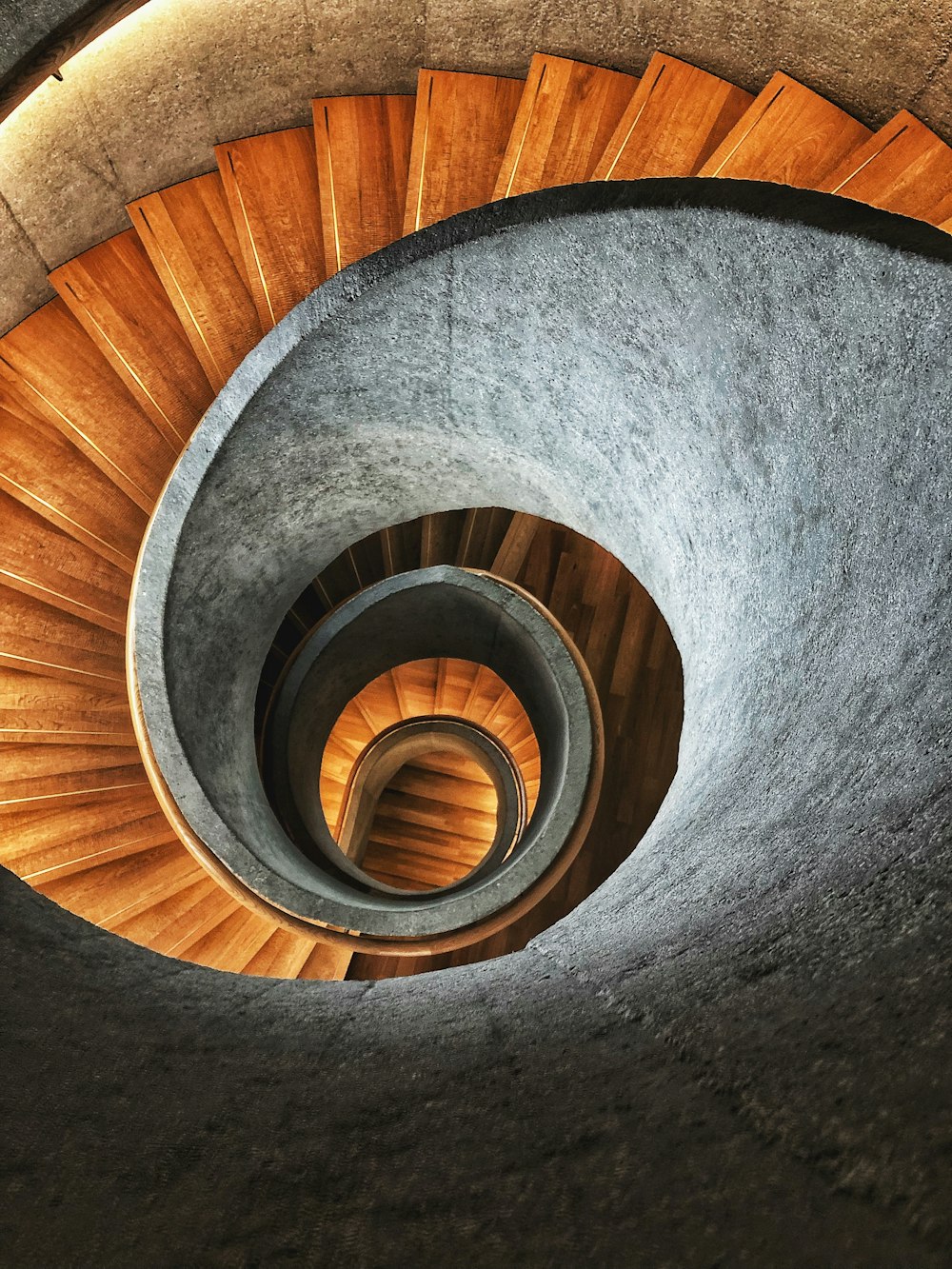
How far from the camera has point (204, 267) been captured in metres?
4.40

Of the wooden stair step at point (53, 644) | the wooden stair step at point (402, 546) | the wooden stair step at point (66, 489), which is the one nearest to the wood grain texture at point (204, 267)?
the wooden stair step at point (66, 489)

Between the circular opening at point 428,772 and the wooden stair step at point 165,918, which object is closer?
the wooden stair step at point 165,918

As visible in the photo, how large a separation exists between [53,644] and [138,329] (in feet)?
6.03

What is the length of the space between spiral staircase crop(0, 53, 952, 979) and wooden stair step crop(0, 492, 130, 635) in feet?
0.04

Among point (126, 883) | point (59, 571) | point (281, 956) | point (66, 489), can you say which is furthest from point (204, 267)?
point (281, 956)

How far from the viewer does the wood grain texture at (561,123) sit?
3.78 metres

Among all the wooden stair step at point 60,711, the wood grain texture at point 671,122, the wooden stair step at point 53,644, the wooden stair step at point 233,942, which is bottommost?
the wooden stair step at point 233,942

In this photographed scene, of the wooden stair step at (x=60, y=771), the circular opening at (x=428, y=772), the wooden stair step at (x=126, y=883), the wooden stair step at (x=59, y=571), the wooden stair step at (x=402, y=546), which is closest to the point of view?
the wooden stair step at (x=59, y=571)

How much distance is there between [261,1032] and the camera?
4.14ft

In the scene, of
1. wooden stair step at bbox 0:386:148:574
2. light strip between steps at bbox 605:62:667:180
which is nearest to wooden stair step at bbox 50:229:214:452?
wooden stair step at bbox 0:386:148:574

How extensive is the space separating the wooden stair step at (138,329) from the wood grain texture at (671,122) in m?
2.36

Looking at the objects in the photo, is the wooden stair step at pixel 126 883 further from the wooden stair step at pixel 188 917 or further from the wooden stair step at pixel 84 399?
the wooden stair step at pixel 84 399

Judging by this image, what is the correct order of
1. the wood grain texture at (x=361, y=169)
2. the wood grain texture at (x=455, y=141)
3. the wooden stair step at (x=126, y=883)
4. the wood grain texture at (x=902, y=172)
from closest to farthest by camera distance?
the wood grain texture at (x=902, y=172), the wood grain texture at (x=455, y=141), the wood grain texture at (x=361, y=169), the wooden stair step at (x=126, y=883)

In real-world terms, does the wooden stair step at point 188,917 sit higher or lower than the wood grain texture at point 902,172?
lower
